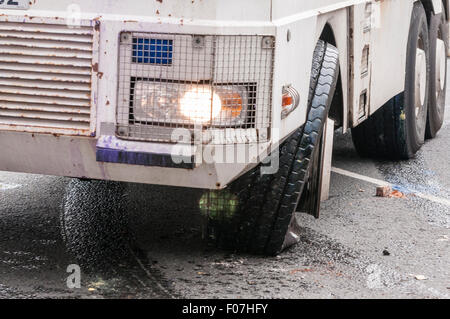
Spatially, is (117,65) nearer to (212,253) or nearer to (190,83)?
(190,83)

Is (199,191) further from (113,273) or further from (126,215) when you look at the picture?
(113,273)

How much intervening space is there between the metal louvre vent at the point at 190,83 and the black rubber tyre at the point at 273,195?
677 millimetres

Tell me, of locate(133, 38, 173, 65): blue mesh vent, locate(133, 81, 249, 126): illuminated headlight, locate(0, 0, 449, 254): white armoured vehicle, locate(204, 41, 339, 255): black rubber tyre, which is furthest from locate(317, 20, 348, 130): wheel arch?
locate(133, 38, 173, 65): blue mesh vent

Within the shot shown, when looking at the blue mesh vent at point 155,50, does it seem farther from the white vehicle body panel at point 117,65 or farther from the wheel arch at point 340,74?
the wheel arch at point 340,74

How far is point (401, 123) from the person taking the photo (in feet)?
25.0

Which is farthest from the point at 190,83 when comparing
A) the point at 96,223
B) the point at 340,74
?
the point at 96,223

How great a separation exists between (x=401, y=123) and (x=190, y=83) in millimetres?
3756

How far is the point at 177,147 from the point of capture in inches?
166

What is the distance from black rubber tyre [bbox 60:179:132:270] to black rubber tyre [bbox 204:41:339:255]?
55cm

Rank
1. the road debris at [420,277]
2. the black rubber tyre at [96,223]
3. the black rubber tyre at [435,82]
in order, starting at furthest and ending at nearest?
1. the black rubber tyre at [435,82]
2. the black rubber tyre at [96,223]
3. the road debris at [420,277]

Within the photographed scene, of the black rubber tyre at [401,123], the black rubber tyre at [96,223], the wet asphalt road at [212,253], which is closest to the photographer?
the wet asphalt road at [212,253]

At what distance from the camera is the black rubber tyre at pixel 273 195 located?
16.1 ft

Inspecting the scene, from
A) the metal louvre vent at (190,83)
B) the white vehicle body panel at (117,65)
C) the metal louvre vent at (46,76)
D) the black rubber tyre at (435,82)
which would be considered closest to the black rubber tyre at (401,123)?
the black rubber tyre at (435,82)
